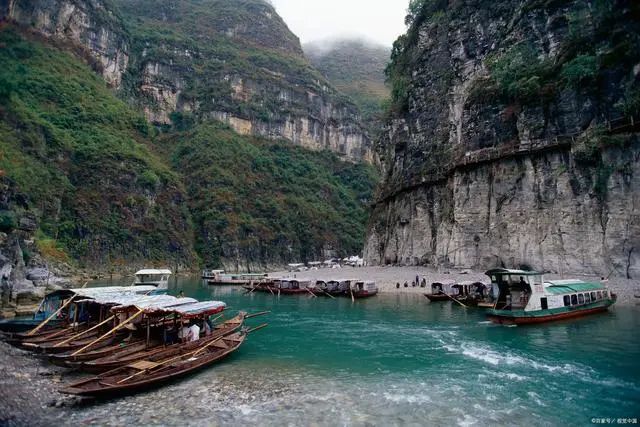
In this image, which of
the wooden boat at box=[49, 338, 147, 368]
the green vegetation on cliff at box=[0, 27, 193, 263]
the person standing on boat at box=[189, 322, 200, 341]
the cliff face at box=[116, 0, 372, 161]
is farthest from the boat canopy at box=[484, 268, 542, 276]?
the cliff face at box=[116, 0, 372, 161]

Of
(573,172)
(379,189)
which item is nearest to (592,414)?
Answer: (573,172)

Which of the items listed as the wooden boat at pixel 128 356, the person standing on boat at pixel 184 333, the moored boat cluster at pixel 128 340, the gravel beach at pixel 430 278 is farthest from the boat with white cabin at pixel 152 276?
the wooden boat at pixel 128 356

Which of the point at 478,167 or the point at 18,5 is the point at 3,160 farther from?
the point at 478,167

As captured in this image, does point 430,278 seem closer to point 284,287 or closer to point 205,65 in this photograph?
point 284,287

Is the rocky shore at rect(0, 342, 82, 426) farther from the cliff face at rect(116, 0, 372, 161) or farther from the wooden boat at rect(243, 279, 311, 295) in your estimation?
the cliff face at rect(116, 0, 372, 161)

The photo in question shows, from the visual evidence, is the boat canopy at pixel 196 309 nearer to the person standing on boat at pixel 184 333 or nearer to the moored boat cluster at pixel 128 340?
the moored boat cluster at pixel 128 340

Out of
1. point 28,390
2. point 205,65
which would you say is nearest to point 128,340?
point 28,390
